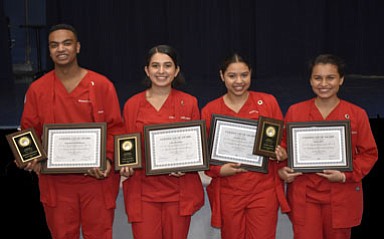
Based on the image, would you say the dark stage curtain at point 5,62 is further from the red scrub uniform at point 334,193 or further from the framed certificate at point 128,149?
the red scrub uniform at point 334,193

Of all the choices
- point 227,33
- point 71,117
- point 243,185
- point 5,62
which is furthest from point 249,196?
point 227,33

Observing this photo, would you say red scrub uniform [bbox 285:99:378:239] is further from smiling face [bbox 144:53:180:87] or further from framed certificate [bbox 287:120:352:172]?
smiling face [bbox 144:53:180:87]

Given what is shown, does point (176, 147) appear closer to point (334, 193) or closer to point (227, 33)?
point (334, 193)

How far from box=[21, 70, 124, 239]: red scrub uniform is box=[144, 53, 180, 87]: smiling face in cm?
28

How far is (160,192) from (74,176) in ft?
1.67

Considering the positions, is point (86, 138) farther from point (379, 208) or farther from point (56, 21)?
point (56, 21)

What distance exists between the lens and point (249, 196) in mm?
2916

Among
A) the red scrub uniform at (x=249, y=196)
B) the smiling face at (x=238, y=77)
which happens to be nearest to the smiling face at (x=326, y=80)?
the red scrub uniform at (x=249, y=196)

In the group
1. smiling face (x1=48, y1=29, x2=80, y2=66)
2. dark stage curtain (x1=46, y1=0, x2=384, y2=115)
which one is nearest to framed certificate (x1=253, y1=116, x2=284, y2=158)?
smiling face (x1=48, y1=29, x2=80, y2=66)

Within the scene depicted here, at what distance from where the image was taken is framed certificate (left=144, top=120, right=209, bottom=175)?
2.86 meters

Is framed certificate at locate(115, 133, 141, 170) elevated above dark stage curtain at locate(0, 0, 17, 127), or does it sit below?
below

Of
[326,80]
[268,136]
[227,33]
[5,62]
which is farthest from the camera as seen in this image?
[227,33]

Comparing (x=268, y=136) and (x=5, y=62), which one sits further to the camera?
(x=5, y=62)

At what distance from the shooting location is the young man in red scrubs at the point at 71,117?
2.97m
